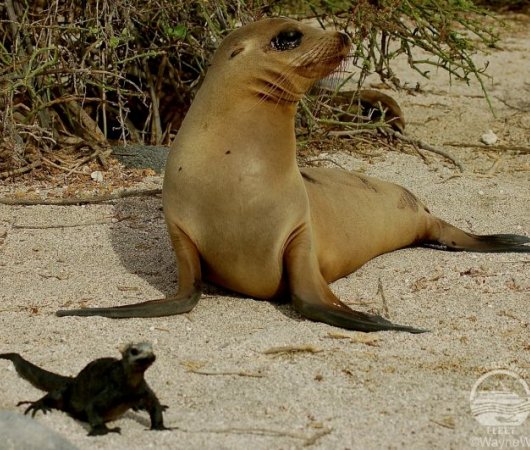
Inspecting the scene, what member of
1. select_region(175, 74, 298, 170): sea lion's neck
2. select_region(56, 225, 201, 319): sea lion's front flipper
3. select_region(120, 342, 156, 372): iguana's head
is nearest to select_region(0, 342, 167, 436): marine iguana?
select_region(120, 342, 156, 372): iguana's head

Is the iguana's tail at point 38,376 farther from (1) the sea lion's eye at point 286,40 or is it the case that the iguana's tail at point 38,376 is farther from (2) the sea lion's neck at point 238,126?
(1) the sea lion's eye at point 286,40

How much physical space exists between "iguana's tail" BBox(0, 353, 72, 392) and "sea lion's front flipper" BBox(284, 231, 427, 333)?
3.75ft

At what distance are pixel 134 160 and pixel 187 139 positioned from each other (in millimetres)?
1990

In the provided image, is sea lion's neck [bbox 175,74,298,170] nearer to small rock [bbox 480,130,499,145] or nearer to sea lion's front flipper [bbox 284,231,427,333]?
sea lion's front flipper [bbox 284,231,427,333]

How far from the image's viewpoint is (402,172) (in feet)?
21.9

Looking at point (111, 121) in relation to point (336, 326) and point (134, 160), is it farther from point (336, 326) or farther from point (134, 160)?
point (336, 326)

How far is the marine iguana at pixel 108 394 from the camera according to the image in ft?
9.77

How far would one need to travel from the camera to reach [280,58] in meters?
4.36

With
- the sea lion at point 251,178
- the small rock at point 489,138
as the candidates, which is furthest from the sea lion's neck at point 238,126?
the small rock at point 489,138

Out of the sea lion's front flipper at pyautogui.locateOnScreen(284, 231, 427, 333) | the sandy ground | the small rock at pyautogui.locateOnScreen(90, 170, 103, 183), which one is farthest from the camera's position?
the small rock at pyautogui.locateOnScreen(90, 170, 103, 183)

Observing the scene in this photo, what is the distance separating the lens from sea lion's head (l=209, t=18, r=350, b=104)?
171 inches

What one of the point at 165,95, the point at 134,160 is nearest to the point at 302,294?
the point at 134,160

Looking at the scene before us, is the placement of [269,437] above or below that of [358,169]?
above

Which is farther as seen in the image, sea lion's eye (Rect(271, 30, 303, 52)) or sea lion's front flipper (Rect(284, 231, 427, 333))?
sea lion's eye (Rect(271, 30, 303, 52))
